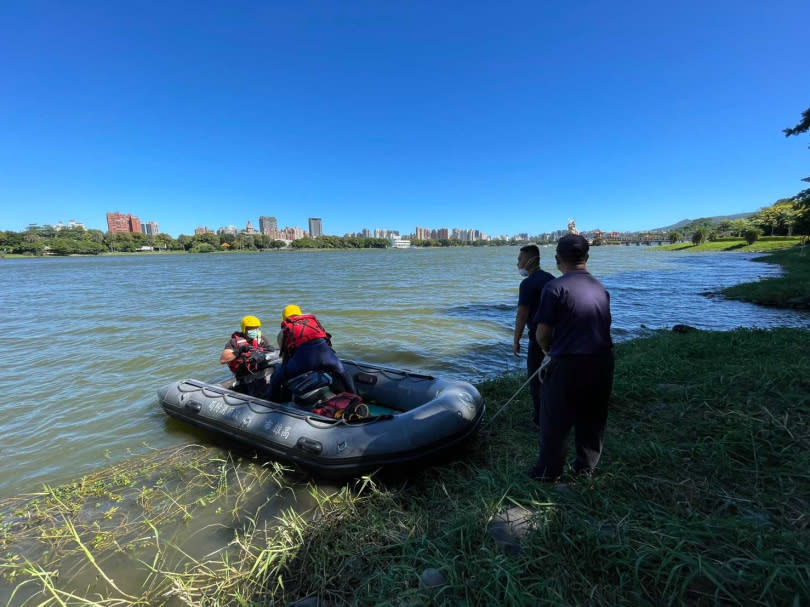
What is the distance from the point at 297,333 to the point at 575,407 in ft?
10.4

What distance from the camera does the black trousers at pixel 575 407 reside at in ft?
8.15

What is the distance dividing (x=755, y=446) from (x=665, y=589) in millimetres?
2032

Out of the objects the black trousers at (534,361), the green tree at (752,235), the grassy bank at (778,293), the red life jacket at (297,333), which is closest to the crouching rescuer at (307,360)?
the red life jacket at (297,333)

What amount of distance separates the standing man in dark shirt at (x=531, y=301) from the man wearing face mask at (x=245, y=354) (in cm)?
373

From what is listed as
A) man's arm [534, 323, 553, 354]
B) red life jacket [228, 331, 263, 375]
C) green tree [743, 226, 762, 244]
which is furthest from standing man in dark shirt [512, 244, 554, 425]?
green tree [743, 226, 762, 244]

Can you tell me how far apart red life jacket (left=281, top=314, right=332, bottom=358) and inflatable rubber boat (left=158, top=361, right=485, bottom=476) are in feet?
2.37

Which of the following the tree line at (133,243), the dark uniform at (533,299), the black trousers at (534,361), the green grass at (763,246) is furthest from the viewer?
the tree line at (133,243)

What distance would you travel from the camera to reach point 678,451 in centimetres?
306

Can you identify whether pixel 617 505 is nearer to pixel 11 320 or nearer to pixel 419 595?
pixel 419 595

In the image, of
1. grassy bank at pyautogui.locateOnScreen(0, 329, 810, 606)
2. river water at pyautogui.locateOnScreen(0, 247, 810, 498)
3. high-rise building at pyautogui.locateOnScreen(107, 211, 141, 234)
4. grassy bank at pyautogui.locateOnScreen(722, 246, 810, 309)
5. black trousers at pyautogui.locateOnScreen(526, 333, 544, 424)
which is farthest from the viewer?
high-rise building at pyautogui.locateOnScreen(107, 211, 141, 234)

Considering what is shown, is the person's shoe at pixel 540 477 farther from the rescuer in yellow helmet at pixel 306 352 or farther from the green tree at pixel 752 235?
the green tree at pixel 752 235

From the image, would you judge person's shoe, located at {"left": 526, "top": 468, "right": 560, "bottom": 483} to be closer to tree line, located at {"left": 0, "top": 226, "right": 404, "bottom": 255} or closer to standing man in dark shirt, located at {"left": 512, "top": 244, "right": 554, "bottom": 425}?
standing man in dark shirt, located at {"left": 512, "top": 244, "right": 554, "bottom": 425}

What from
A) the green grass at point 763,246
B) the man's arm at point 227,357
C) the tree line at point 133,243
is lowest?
the man's arm at point 227,357

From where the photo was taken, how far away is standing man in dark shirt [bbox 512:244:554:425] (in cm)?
379
